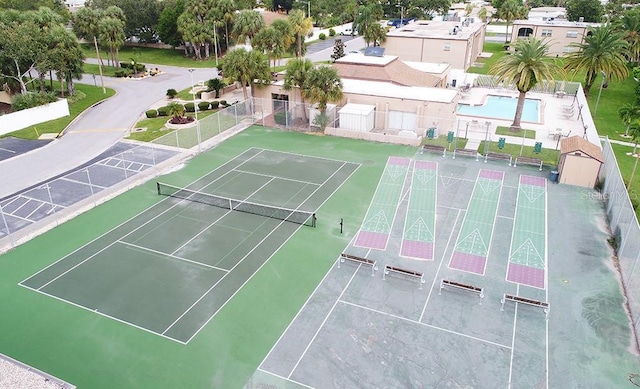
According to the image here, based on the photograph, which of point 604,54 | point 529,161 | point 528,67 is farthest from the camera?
point 604,54

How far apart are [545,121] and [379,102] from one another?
15388mm

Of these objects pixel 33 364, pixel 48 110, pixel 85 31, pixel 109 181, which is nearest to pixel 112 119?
pixel 48 110

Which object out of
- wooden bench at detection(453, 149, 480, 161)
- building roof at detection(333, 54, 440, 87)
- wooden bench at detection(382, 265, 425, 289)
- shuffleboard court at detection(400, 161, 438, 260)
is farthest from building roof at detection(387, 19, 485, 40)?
wooden bench at detection(382, 265, 425, 289)

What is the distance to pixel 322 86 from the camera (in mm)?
35531

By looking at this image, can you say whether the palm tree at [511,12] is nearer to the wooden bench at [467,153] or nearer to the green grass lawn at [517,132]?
the green grass lawn at [517,132]

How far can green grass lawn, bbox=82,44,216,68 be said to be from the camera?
209 ft

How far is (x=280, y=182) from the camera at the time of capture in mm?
28688

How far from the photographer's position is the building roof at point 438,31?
57.7 meters

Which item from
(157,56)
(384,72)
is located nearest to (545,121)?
(384,72)

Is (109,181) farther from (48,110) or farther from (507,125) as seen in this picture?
(507,125)

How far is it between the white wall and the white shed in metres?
24.7

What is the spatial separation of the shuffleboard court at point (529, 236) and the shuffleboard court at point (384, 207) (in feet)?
19.3

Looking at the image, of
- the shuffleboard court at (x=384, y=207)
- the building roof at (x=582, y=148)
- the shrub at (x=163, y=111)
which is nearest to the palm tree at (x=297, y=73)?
the shuffleboard court at (x=384, y=207)

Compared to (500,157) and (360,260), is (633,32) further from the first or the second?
(360,260)
